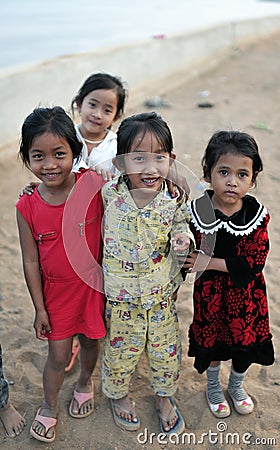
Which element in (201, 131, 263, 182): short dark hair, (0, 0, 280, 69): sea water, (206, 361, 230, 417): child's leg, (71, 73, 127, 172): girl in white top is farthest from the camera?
(0, 0, 280, 69): sea water

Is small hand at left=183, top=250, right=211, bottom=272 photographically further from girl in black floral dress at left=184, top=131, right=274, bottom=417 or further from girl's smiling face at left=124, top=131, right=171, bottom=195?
girl's smiling face at left=124, top=131, right=171, bottom=195

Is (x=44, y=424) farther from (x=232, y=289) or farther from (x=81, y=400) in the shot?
(x=232, y=289)

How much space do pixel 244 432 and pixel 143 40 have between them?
23.2 feet

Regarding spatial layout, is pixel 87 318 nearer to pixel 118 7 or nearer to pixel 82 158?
pixel 82 158

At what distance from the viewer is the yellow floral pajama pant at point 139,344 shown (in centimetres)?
221

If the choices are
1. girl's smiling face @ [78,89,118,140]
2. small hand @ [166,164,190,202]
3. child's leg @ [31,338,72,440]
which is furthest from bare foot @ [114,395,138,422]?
girl's smiling face @ [78,89,118,140]

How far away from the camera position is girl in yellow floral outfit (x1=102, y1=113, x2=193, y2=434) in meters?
2.00

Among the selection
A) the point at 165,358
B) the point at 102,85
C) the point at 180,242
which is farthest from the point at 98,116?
the point at 165,358

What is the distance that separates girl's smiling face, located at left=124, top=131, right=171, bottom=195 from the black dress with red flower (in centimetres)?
25

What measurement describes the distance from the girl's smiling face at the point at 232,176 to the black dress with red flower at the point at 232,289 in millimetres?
73

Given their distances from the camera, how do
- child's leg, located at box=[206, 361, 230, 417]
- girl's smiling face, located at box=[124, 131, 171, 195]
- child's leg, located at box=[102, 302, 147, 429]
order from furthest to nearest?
child's leg, located at box=[206, 361, 230, 417] < child's leg, located at box=[102, 302, 147, 429] < girl's smiling face, located at box=[124, 131, 171, 195]

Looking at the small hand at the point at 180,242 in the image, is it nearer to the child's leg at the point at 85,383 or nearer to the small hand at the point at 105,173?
the small hand at the point at 105,173

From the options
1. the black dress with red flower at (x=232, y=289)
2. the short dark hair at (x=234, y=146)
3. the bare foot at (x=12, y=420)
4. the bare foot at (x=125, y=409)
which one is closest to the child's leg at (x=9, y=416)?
the bare foot at (x=12, y=420)

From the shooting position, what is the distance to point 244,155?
6.80ft
